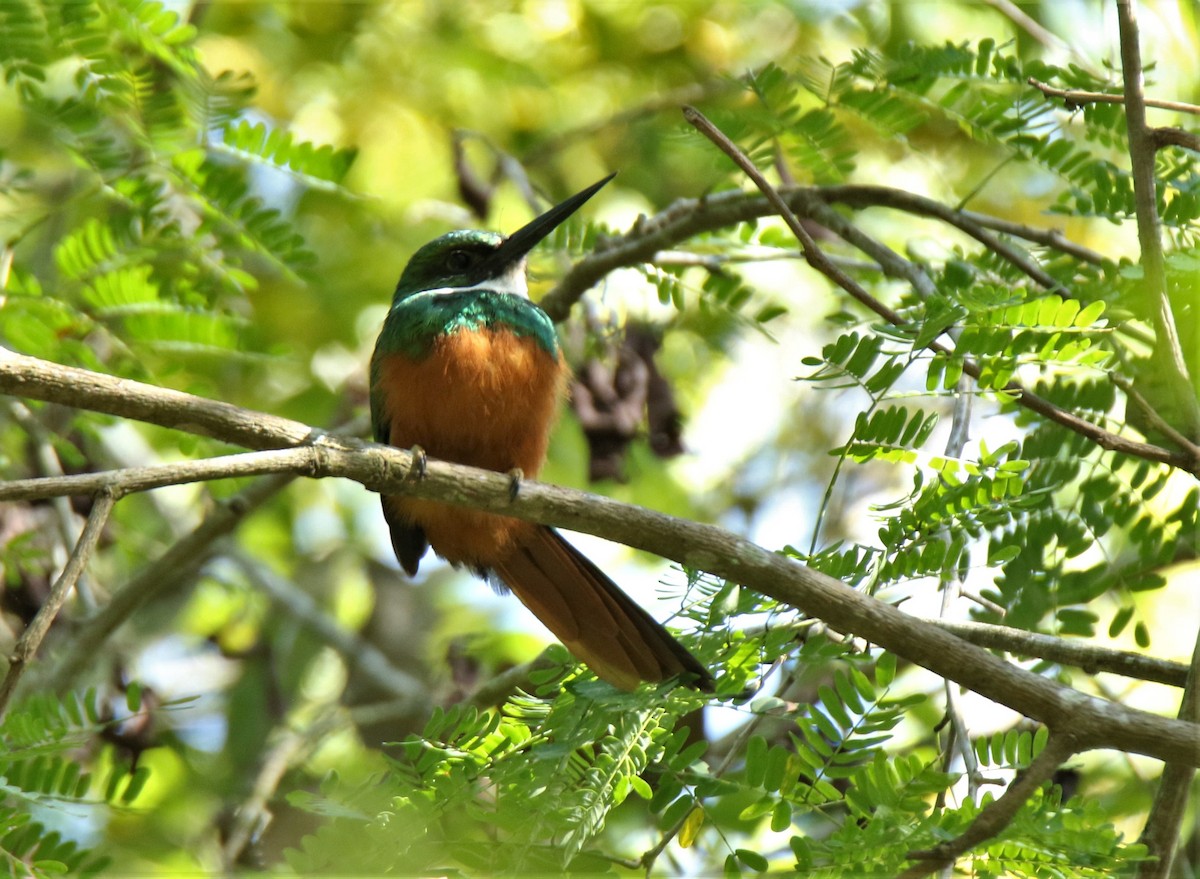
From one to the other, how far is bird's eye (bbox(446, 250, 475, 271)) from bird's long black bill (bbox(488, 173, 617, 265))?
0.33 ft

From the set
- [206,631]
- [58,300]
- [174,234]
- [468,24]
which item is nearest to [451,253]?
[174,234]

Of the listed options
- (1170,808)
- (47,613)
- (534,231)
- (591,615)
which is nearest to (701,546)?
(591,615)

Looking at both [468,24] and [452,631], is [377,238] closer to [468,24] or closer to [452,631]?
[468,24]

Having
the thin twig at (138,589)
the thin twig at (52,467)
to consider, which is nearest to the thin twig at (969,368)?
the thin twig at (138,589)

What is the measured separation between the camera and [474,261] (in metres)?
3.71

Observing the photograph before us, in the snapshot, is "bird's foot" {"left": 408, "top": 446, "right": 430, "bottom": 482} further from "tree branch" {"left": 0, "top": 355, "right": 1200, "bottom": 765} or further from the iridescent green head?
the iridescent green head

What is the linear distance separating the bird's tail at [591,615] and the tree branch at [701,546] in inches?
12.6

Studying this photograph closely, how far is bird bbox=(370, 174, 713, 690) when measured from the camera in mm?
2922

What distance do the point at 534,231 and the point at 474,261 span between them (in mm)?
330

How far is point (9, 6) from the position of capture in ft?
9.38

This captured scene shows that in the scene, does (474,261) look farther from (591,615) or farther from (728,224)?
(591,615)

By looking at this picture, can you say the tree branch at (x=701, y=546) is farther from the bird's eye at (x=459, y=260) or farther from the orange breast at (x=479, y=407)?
the bird's eye at (x=459, y=260)

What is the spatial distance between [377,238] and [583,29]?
1.27 meters

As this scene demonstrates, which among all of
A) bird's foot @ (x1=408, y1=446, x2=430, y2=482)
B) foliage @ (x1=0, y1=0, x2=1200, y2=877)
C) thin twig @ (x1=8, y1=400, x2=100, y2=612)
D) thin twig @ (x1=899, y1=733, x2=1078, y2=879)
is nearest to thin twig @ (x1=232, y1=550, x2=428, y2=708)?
foliage @ (x1=0, y1=0, x2=1200, y2=877)
